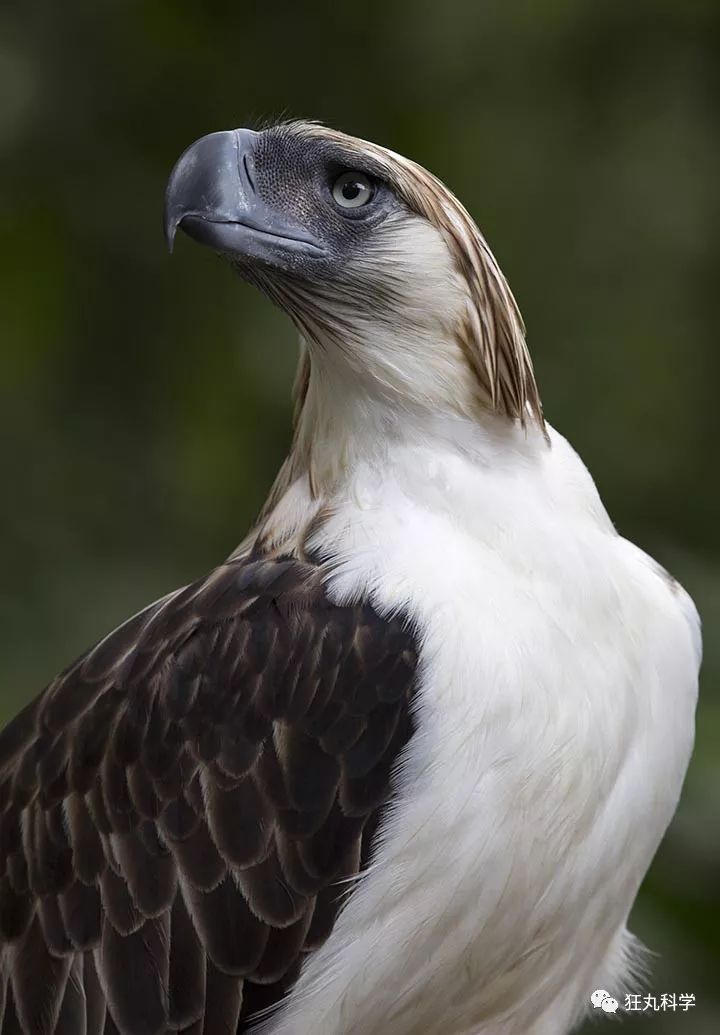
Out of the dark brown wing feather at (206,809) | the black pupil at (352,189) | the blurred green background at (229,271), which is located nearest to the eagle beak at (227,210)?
the black pupil at (352,189)

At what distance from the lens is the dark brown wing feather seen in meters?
2.61

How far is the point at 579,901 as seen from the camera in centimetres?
273

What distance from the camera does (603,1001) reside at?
315 centimetres

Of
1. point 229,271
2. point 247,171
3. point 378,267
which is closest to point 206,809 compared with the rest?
point 378,267

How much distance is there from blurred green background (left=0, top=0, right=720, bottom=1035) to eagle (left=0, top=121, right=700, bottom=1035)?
6.18ft

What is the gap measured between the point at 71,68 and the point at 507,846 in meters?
3.34

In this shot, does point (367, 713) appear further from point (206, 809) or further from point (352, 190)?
point (352, 190)

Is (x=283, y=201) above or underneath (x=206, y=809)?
above

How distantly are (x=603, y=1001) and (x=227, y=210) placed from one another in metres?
1.72

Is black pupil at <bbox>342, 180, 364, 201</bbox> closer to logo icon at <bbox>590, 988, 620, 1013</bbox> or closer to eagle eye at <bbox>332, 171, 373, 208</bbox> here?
eagle eye at <bbox>332, 171, 373, 208</bbox>

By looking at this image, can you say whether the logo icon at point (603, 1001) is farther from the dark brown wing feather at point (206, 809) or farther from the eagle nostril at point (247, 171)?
the eagle nostril at point (247, 171)

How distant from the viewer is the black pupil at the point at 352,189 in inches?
110

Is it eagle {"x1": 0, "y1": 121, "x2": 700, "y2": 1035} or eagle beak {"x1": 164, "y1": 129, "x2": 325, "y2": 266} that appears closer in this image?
eagle {"x1": 0, "y1": 121, "x2": 700, "y2": 1035}

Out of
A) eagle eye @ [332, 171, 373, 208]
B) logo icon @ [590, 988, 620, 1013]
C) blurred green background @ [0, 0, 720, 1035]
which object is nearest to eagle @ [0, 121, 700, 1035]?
eagle eye @ [332, 171, 373, 208]
